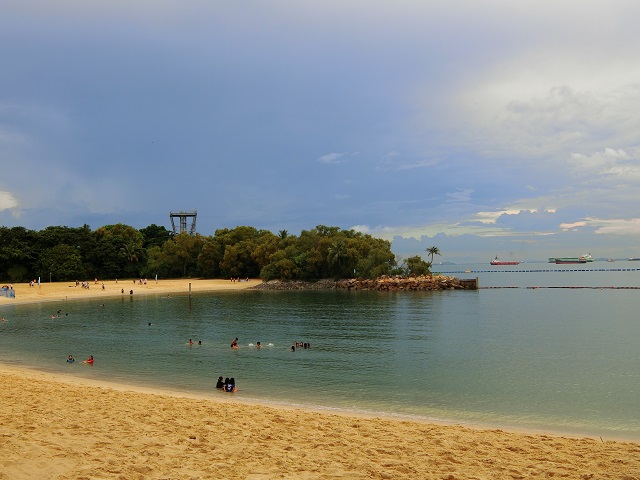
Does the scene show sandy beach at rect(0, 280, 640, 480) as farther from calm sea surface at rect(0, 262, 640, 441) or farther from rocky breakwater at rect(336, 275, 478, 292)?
rocky breakwater at rect(336, 275, 478, 292)

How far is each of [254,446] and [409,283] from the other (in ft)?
282

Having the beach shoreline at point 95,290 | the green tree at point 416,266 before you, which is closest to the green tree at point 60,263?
the beach shoreline at point 95,290

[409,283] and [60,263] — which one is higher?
[60,263]

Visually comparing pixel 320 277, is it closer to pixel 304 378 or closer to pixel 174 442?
pixel 304 378

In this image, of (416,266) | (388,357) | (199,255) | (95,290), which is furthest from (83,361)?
(199,255)

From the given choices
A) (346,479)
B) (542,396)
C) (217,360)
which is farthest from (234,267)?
(346,479)

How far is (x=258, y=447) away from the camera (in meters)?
11.1

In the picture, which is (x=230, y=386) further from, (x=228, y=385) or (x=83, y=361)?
(x=83, y=361)

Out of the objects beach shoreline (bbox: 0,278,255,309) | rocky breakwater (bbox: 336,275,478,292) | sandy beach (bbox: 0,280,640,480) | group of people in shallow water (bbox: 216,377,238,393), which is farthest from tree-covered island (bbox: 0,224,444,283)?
sandy beach (bbox: 0,280,640,480)

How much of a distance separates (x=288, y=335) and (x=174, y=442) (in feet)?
92.6

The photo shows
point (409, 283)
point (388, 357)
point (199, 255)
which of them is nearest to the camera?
point (388, 357)

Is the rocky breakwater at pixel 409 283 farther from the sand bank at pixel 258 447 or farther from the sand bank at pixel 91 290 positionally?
the sand bank at pixel 258 447

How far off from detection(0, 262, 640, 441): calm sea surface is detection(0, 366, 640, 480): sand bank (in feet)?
14.0

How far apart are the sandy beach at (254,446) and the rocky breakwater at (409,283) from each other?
261 feet
